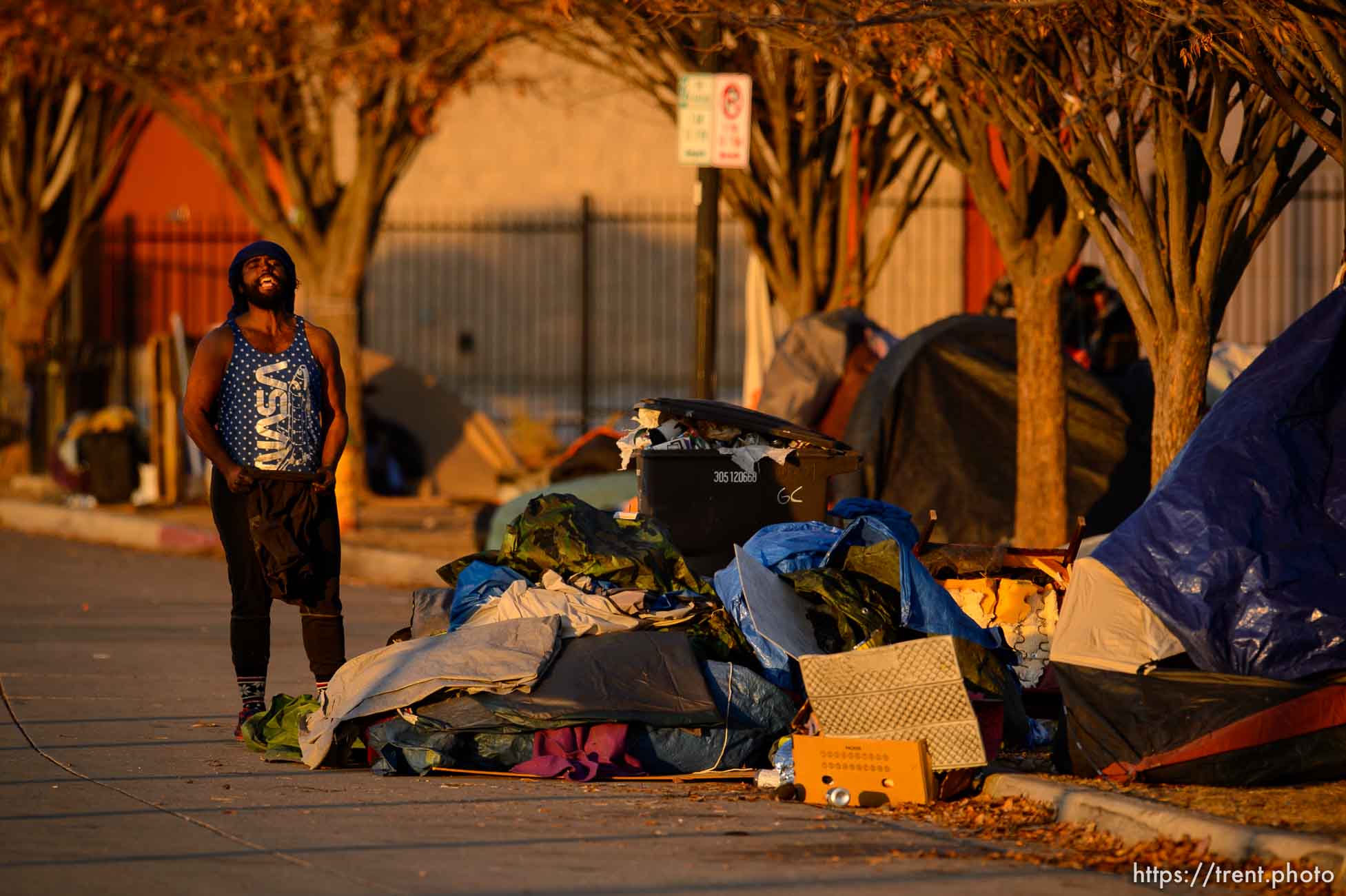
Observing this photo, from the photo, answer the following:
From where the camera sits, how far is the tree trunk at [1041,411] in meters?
11.5

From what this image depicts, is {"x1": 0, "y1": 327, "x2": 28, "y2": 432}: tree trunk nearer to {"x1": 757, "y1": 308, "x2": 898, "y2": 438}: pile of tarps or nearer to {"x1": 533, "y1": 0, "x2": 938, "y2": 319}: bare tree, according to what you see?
{"x1": 533, "y1": 0, "x2": 938, "y2": 319}: bare tree

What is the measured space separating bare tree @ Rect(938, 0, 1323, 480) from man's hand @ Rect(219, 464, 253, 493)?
3.84 meters

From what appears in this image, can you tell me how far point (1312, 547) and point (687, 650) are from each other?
2227 mm

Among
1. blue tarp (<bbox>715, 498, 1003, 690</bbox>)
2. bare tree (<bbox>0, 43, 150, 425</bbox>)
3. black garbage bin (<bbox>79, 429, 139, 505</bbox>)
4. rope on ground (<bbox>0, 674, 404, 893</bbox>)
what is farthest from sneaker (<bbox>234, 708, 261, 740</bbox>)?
bare tree (<bbox>0, 43, 150, 425</bbox>)

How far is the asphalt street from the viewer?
5641 mm

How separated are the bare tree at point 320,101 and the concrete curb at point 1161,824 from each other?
995 centimetres

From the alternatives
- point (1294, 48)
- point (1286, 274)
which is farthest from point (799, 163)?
point (1286, 274)

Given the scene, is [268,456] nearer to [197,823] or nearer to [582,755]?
[582,755]

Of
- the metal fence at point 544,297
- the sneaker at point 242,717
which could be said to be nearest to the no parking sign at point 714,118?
the sneaker at point 242,717

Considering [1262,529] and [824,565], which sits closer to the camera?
[1262,529]

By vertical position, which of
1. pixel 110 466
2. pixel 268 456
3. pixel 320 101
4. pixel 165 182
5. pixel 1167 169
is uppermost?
pixel 320 101

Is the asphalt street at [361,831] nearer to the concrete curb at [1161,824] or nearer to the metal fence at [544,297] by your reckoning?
the concrete curb at [1161,824]

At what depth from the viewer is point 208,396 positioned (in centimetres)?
792

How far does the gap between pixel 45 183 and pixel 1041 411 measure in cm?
1279
